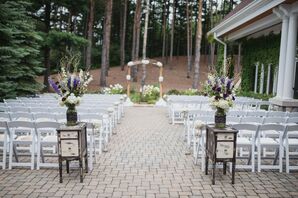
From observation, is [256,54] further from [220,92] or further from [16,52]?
[220,92]

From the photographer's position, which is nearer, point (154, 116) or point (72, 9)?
point (154, 116)

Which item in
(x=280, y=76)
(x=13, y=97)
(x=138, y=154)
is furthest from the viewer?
(x=13, y=97)

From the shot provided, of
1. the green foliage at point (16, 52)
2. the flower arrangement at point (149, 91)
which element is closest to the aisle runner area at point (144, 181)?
the green foliage at point (16, 52)

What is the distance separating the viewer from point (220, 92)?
20.6ft

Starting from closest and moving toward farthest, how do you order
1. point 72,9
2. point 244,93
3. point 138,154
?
1. point 138,154
2. point 244,93
3. point 72,9

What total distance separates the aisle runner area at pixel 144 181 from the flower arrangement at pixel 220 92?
138 cm

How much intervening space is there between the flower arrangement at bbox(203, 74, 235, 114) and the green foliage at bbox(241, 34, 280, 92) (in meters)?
10.5

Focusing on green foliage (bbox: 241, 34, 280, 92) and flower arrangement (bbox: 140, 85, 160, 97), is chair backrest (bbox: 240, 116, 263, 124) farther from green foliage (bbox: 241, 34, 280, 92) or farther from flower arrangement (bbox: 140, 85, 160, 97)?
flower arrangement (bbox: 140, 85, 160, 97)

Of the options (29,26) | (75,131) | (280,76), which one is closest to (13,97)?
(29,26)

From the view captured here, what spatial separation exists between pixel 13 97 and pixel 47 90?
11.0 metres

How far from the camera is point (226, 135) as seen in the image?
5.93 m

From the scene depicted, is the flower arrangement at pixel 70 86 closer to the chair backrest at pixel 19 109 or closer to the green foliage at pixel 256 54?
the chair backrest at pixel 19 109

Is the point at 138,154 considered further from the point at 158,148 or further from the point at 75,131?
the point at 75,131

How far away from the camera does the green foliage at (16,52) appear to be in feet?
46.4
